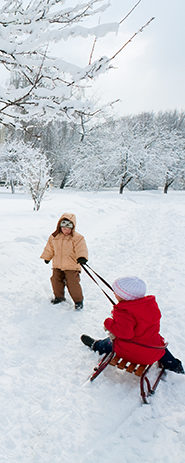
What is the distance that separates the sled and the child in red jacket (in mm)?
54

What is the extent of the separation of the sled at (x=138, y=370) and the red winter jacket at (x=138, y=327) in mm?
67

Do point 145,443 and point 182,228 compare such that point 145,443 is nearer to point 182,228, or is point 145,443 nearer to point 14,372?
point 14,372

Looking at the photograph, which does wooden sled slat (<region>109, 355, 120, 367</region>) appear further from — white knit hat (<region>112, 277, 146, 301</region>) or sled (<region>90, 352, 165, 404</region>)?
white knit hat (<region>112, 277, 146, 301</region>)

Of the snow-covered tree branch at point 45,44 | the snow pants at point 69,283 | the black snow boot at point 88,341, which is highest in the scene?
the snow-covered tree branch at point 45,44

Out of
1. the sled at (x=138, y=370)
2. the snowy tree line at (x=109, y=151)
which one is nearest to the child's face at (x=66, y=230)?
the sled at (x=138, y=370)

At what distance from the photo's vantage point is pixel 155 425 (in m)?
1.88

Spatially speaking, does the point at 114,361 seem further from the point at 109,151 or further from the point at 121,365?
the point at 109,151

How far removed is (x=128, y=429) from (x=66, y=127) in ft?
99.1

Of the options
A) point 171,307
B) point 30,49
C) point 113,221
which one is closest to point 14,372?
point 171,307

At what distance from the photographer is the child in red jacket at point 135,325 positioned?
2.18m

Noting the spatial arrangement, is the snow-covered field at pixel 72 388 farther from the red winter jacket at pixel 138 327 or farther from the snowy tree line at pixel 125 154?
the snowy tree line at pixel 125 154

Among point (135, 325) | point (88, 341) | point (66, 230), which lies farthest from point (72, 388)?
point (66, 230)

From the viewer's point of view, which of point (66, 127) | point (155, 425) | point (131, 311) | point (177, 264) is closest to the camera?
point (155, 425)

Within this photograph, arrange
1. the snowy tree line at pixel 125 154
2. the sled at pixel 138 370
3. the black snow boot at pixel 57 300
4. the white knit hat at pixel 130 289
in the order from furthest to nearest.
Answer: the snowy tree line at pixel 125 154
the black snow boot at pixel 57 300
the white knit hat at pixel 130 289
the sled at pixel 138 370
